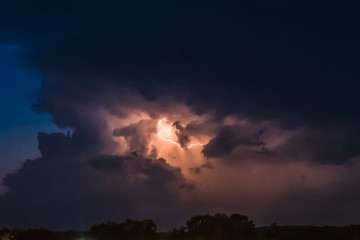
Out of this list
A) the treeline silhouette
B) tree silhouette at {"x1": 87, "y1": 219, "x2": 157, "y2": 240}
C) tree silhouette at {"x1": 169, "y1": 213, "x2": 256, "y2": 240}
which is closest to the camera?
the treeline silhouette

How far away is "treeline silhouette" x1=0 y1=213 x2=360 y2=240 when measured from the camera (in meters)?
95.2

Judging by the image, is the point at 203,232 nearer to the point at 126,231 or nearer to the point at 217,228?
the point at 217,228

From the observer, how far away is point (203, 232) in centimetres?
10638

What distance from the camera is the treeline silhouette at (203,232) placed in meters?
95.2

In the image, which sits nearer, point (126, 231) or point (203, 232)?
point (203, 232)

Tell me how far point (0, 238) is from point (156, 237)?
2973 centimetres

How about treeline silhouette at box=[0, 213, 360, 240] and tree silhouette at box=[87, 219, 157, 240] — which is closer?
treeline silhouette at box=[0, 213, 360, 240]

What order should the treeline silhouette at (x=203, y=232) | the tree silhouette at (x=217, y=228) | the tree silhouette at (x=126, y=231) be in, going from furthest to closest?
the tree silhouette at (x=126, y=231), the tree silhouette at (x=217, y=228), the treeline silhouette at (x=203, y=232)

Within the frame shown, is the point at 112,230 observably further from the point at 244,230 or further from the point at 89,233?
the point at 244,230

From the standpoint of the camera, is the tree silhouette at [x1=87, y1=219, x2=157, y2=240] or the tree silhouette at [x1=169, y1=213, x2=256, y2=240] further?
the tree silhouette at [x1=87, y1=219, x2=157, y2=240]

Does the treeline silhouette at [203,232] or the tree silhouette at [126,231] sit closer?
the treeline silhouette at [203,232]

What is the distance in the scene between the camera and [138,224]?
114 m

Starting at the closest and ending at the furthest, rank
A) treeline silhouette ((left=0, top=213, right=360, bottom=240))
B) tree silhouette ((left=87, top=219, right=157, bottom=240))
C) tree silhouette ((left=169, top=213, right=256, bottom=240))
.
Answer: treeline silhouette ((left=0, top=213, right=360, bottom=240)) < tree silhouette ((left=169, top=213, right=256, bottom=240)) < tree silhouette ((left=87, top=219, right=157, bottom=240))

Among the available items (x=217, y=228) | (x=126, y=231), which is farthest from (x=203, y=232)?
(x=126, y=231)
